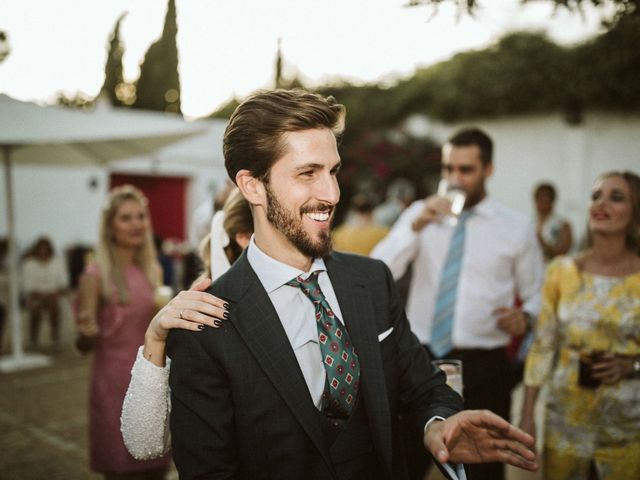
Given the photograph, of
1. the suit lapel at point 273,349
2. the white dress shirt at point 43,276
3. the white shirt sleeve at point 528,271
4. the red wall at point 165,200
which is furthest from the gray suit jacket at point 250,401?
the red wall at point 165,200

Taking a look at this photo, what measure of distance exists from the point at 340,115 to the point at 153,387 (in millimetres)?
1030

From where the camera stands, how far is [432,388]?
6.37 ft

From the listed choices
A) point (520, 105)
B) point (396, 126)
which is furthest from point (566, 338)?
point (396, 126)

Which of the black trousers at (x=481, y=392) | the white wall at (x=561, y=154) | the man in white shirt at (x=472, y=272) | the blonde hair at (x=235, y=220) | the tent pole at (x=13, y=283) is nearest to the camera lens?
the blonde hair at (x=235, y=220)

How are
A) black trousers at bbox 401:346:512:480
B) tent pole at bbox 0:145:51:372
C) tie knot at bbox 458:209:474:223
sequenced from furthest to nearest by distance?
tent pole at bbox 0:145:51:372, tie knot at bbox 458:209:474:223, black trousers at bbox 401:346:512:480

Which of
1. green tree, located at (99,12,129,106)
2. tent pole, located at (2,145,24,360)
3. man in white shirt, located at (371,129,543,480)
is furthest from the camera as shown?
green tree, located at (99,12,129,106)

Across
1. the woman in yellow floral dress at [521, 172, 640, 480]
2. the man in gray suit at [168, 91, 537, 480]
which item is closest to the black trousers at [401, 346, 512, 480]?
the woman in yellow floral dress at [521, 172, 640, 480]

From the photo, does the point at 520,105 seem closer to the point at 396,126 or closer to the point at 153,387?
the point at 396,126

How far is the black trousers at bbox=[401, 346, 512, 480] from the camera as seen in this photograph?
3.09m

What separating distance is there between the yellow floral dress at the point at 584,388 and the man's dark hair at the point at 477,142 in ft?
2.94

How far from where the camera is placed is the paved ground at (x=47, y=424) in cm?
427

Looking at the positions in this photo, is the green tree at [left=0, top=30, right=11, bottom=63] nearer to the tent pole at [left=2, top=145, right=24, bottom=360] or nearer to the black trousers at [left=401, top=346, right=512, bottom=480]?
the black trousers at [left=401, top=346, right=512, bottom=480]

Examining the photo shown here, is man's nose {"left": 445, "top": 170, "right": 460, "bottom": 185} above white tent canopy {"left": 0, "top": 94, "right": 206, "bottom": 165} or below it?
below

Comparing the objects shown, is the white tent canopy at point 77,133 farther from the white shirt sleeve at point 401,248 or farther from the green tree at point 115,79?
the green tree at point 115,79
